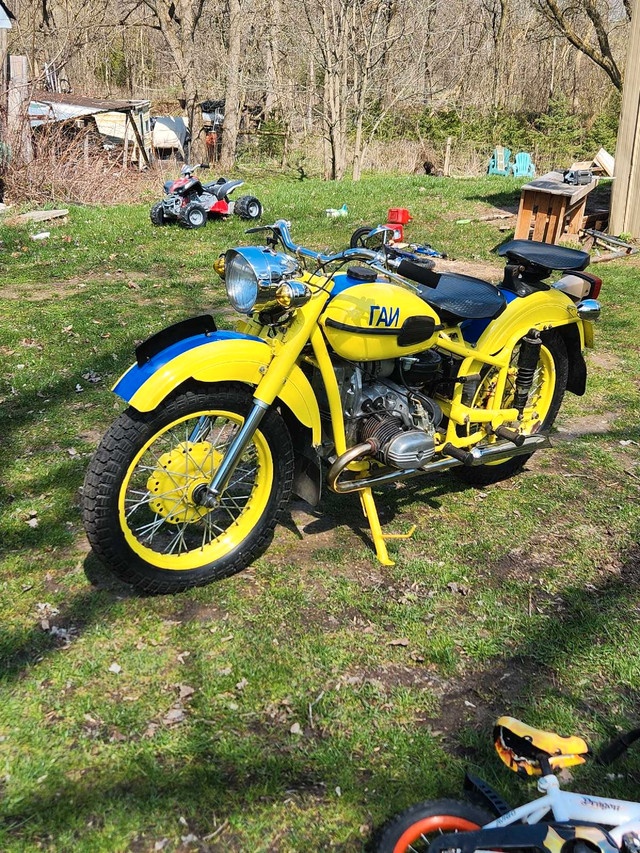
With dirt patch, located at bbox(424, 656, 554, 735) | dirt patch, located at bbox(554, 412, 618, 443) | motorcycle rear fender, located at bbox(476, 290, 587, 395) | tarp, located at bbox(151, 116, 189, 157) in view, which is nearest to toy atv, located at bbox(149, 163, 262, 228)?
dirt patch, located at bbox(554, 412, 618, 443)

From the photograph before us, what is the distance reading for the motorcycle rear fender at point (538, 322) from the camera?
3.68 metres

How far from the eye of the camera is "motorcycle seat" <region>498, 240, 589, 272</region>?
377 cm

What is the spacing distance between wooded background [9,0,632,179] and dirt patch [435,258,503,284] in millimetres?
9127

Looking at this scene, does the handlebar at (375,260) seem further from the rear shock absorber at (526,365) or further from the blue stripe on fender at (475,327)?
the rear shock absorber at (526,365)

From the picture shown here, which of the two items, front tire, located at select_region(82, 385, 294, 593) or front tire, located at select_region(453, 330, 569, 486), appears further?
front tire, located at select_region(453, 330, 569, 486)

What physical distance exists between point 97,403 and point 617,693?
3.58 meters

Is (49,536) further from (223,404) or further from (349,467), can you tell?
(349,467)

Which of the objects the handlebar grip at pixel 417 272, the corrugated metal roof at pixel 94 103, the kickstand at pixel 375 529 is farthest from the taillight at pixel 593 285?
the corrugated metal roof at pixel 94 103

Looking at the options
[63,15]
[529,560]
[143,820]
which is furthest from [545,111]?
[143,820]

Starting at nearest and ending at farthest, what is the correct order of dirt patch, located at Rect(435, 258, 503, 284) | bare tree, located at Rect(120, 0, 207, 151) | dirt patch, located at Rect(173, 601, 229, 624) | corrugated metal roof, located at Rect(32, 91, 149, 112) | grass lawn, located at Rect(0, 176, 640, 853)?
grass lawn, located at Rect(0, 176, 640, 853)
dirt patch, located at Rect(173, 601, 229, 624)
dirt patch, located at Rect(435, 258, 503, 284)
corrugated metal roof, located at Rect(32, 91, 149, 112)
bare tree, located at Rect(120, 0, 207, 151)

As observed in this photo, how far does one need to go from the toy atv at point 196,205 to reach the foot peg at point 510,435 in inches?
297

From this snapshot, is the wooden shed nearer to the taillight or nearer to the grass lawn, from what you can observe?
the grass lawn

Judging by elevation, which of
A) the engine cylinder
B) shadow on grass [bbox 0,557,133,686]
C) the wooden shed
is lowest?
shadow on grass [bbox 0,557,133,686]

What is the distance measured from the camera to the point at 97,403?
4.92 metres
